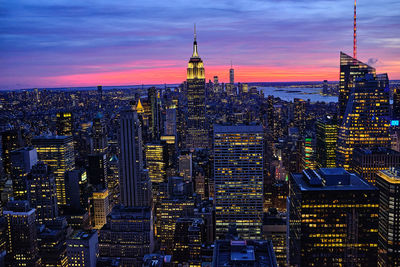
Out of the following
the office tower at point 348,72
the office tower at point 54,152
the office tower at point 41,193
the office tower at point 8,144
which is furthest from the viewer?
the office tower at point 8,144

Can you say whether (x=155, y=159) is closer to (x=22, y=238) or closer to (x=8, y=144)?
(x=8, y=144)

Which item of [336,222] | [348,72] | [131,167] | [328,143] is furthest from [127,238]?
[348,72]

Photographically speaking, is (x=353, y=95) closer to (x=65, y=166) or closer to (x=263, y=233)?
(x=263, y=233)

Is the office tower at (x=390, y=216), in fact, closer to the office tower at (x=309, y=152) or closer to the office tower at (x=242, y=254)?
the office tower at (x=242, y=254)

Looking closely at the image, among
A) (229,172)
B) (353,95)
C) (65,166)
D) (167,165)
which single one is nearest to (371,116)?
(353,95)

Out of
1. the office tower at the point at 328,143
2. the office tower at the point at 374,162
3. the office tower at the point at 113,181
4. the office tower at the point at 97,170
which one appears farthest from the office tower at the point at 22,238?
the office tower at the point at 328,143

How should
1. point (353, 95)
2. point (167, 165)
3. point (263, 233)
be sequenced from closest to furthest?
point (263, 233), point (353, 95), point (167, 165)
